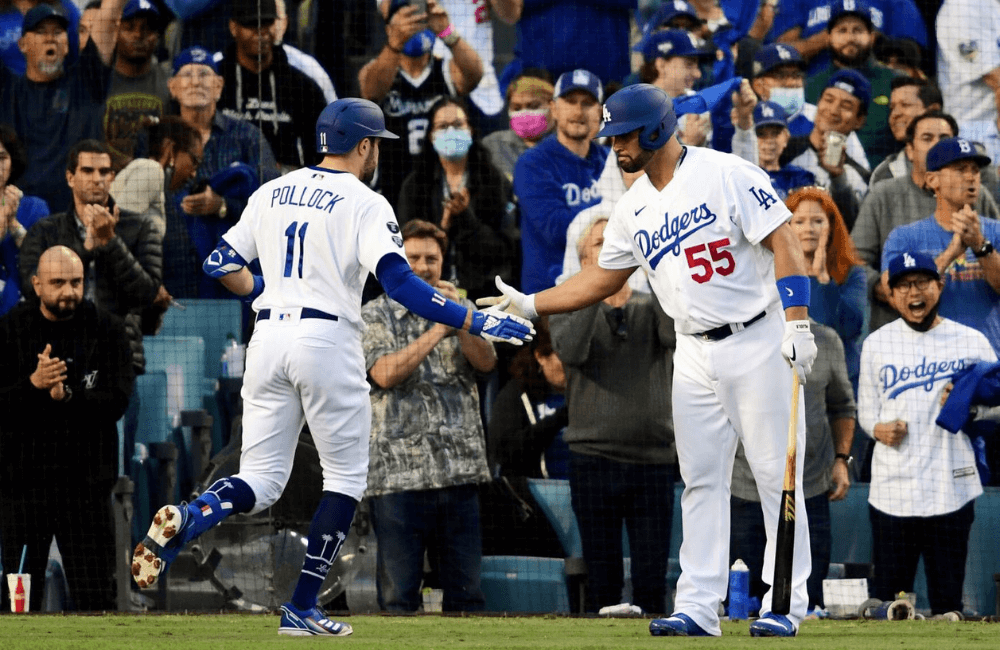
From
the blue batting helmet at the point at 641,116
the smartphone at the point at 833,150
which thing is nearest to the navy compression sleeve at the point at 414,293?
the blue batting helmet at the point at 641,116

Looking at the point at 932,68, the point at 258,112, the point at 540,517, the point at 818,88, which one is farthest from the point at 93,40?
the point at 932,68

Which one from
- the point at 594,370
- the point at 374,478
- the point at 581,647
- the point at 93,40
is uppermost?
the point at 93,40

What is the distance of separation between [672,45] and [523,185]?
123 centimetres

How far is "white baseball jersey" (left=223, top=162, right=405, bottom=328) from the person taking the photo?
4.98m

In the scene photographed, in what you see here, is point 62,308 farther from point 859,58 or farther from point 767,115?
point 859,58

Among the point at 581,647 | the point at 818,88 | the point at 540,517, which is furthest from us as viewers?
the point at 818,88

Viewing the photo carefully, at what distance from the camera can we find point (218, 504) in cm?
482

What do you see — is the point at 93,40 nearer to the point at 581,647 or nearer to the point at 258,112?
the point at 258,112

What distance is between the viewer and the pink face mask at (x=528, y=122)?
831cm

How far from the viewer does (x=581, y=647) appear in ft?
14.7

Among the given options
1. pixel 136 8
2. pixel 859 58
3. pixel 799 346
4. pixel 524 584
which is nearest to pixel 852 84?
pixel 859 58

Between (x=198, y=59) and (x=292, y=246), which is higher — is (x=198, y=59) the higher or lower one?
the higher one

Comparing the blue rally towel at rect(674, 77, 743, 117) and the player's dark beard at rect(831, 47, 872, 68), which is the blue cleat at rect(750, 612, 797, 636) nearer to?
the blue rally towel at rect(674, 77, 743, 117)

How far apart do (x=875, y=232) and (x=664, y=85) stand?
1.49 m
